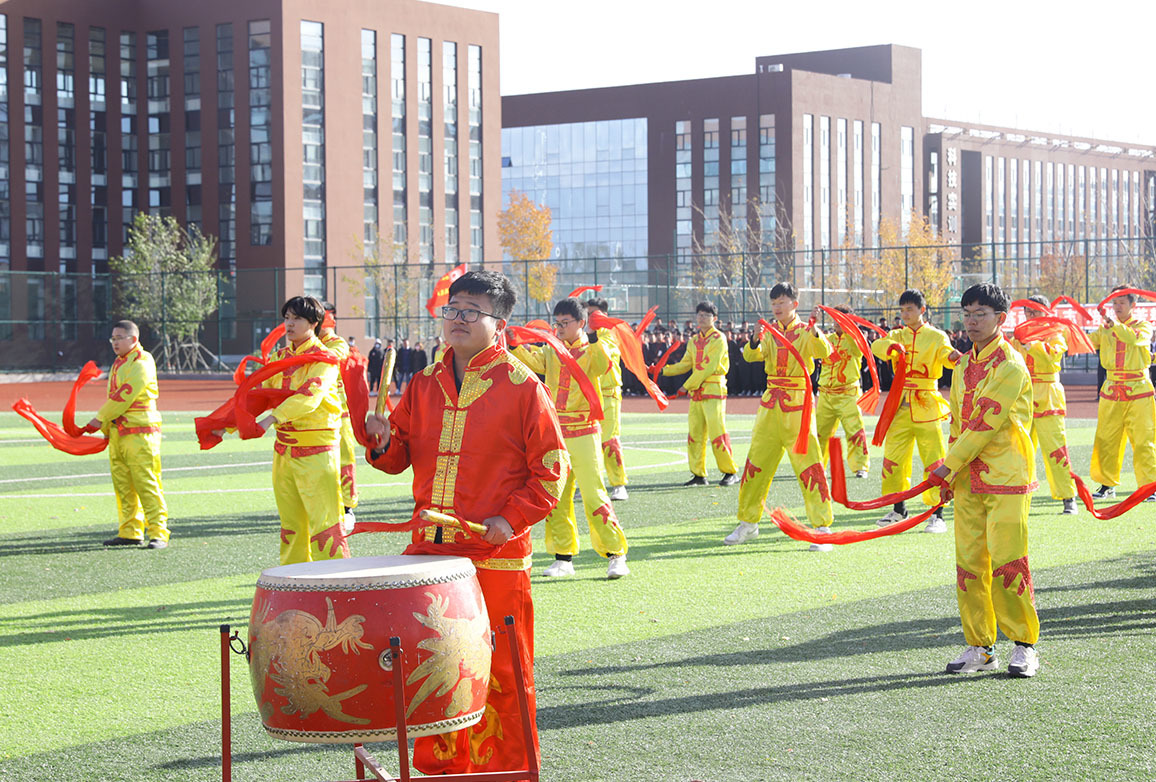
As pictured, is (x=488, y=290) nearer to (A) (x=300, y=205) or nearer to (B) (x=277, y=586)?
(B) (x=277, y=586)

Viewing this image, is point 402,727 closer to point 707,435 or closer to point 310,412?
point 310,412

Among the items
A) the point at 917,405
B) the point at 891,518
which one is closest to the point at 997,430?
the point at 917,405

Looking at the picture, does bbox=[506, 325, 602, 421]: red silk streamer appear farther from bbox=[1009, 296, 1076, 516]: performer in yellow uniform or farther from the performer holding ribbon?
bbox=[1009, 296, 1076, 516]: performer in yellow uniform

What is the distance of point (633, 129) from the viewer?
90062mm

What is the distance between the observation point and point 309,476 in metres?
8.34

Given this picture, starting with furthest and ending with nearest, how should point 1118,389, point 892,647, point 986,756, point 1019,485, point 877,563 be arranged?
point 1118,389, point 877,563, point 892,647, point 1019,485, point 986,756

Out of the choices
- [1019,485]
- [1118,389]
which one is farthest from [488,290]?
[1118,389]

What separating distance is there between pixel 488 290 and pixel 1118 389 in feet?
33.2

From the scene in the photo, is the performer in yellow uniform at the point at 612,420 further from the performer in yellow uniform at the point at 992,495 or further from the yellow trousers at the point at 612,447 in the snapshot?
the performer in yellow uniform at the point at 992,495

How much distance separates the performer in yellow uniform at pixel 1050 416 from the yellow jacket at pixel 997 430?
6.05m

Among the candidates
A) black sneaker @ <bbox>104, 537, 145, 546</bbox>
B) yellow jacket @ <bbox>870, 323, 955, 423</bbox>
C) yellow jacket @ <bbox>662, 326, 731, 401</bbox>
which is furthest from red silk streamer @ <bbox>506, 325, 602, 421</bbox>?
yellow jacket @ <bbox>662, 326, 731, 401</bbox>

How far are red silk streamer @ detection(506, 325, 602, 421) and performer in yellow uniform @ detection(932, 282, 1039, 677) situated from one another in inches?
69.8

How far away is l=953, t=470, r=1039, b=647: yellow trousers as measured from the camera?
6.59 meters

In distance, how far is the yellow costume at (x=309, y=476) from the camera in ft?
27.2
